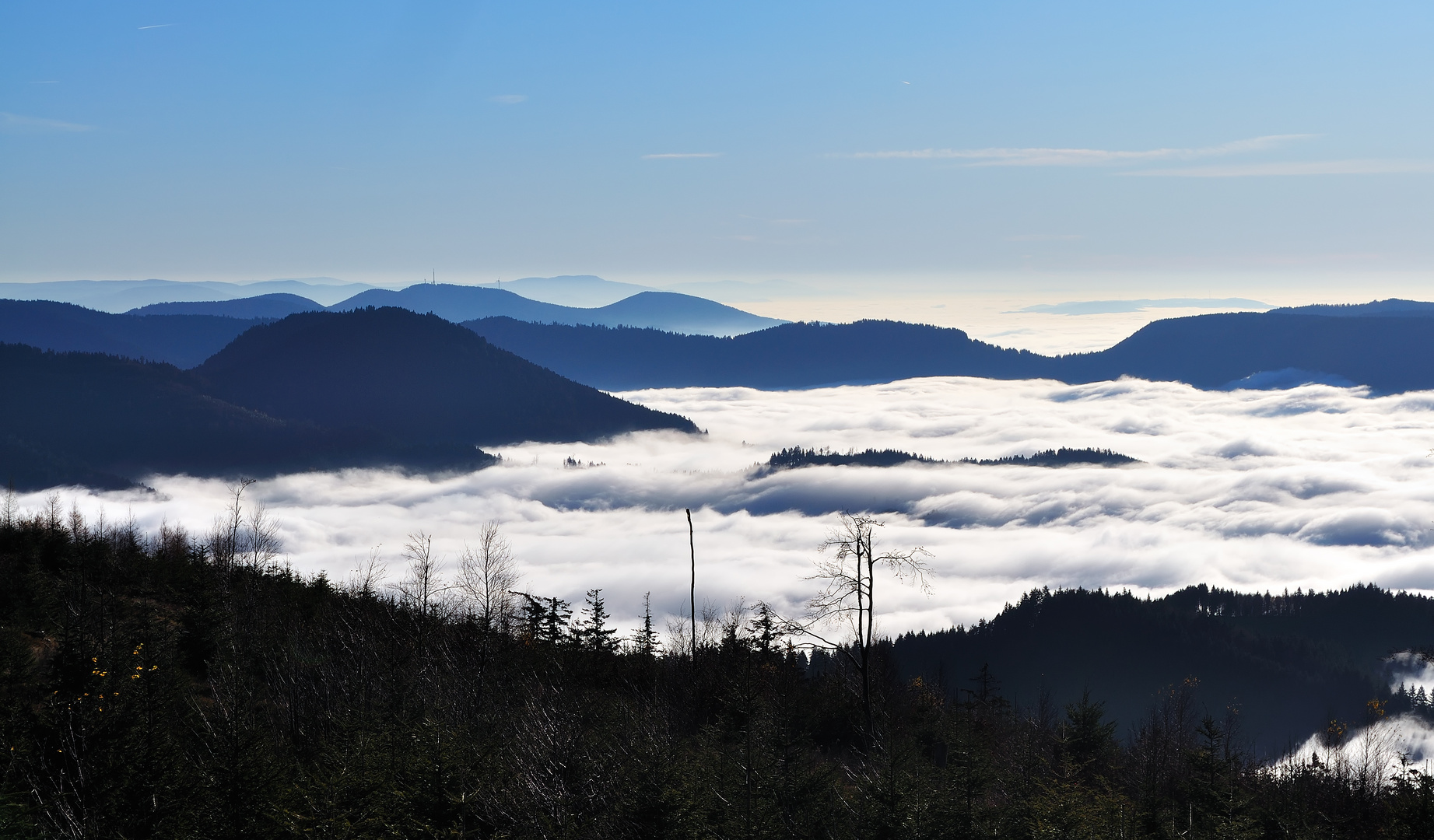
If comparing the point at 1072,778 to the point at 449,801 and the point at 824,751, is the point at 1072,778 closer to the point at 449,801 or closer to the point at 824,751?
the point at 824,751

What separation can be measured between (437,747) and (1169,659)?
183m

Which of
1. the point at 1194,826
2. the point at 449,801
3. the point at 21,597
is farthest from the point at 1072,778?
the point at 21,597

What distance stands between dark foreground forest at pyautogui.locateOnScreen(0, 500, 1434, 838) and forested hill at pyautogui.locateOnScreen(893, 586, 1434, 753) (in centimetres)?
12387

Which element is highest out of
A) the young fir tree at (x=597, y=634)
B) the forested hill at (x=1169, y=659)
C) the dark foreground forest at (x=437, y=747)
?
the dark foreground forest at (x=437, y=747)

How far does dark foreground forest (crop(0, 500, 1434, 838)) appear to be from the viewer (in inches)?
707

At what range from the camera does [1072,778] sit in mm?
38312

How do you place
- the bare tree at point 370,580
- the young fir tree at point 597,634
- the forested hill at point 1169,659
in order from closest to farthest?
the bare tree at point 370,580
the young fir tree at point 597,634
the forested hill at point 1169,659

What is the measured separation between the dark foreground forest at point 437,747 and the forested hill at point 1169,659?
123865mm

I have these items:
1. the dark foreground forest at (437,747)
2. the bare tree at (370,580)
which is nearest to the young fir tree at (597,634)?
the dark foreground forest at (437,747)

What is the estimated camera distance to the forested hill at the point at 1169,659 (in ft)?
536

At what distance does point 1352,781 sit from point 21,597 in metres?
69.0

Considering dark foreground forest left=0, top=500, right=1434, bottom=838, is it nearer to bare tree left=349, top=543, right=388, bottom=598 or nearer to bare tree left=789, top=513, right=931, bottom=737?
bare tree left=789, top=513, right=931, bottom=737

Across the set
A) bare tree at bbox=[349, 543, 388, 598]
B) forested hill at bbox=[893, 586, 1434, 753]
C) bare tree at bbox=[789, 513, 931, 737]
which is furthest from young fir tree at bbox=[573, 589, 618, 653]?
forested hill at bbox=[893, 586, 1434, 753]

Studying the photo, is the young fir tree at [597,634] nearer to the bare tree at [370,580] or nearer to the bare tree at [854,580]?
the bare tree at [370,580]
